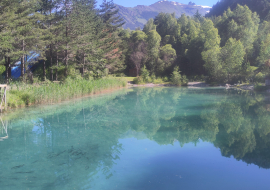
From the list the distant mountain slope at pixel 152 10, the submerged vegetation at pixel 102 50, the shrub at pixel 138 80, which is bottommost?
the shrub at pixel 138 80

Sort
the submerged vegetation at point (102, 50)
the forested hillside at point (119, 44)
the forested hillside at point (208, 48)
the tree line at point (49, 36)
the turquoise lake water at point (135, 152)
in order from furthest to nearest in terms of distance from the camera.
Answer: the forested hillside at point (208, 48) < the forested hillside at point (119, 44) < the submerged vegetation at point (102, 50) < the tree line at point (49, 36) < the turquoise lake water at point (135, 152)

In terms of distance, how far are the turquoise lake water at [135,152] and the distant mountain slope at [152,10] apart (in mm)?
127786

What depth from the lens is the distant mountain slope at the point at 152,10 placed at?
143975 millimetres

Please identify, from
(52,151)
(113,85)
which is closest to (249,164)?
(52,151)

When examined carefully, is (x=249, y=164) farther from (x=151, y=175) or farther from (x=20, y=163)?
(x=20, y=163)

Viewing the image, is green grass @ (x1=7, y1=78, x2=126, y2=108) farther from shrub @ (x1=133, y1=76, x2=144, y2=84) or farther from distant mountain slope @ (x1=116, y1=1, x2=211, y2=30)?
distant mountain slope @ (x1=116, y1=1, x2=211, y2=30)

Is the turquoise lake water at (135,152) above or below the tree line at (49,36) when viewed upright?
below

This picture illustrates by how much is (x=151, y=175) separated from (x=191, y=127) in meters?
3.68

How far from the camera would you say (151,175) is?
389cm

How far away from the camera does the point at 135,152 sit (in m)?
5.10

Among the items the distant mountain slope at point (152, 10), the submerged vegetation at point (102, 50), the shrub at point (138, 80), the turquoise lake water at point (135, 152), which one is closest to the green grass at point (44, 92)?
the submerged vegetation at point (102, 50)

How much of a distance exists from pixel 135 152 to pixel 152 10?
179240 millimetres

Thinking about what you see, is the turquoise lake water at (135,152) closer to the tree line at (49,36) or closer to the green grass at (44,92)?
the green grass at (44,92)

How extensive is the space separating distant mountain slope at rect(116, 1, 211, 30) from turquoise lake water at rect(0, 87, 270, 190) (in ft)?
419
